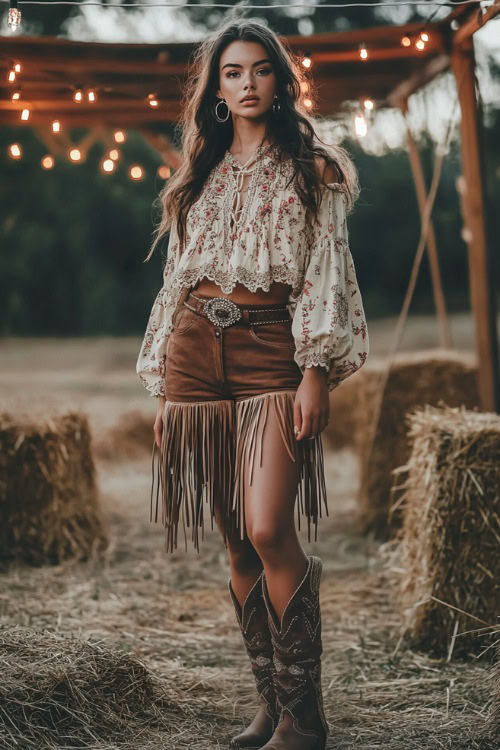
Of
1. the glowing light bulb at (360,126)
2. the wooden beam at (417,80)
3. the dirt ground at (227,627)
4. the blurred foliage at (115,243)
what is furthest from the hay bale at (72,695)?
the blurred foliage at (115,243)

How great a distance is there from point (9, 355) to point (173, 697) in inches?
359

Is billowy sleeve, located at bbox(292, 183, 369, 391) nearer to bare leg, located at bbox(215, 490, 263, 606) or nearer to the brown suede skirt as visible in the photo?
the brown suede skirt

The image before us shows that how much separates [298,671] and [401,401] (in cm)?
265

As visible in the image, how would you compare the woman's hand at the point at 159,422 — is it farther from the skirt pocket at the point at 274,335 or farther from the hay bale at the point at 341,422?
the hay bale at the point at 341,422

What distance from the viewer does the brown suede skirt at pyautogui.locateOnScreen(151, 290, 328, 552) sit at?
202 cm

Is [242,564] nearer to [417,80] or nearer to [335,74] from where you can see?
[335,74]

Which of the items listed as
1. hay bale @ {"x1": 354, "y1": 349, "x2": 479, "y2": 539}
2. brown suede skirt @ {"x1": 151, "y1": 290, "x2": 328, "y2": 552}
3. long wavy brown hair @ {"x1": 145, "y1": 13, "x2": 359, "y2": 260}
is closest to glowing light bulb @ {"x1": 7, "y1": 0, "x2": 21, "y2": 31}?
long wavy brown hair @ {"x1": 145, "y1": 13, "x2": 359, "y2": 260}

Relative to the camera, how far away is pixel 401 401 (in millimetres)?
4492

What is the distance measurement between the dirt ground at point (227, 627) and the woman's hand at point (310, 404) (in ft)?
2.54

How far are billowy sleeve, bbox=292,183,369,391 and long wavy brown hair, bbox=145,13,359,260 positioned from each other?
48 millimetres

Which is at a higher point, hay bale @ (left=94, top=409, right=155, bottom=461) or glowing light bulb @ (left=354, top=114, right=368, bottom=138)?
glowing light bulb @ (left=354, top=114, right=368, bottom=138)

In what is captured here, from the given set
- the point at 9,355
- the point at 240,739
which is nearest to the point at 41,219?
the point at 9,355

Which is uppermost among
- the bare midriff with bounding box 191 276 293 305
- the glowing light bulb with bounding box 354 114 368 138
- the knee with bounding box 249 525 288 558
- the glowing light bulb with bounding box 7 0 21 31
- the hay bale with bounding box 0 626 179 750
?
the glowing light bulb with bounding box 7 0 21 31

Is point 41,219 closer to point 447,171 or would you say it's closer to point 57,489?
point 447,171
